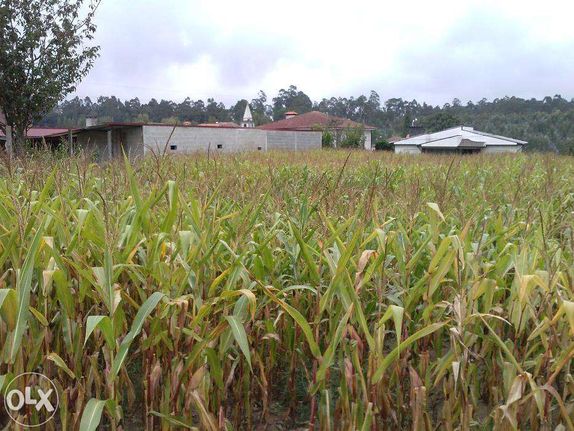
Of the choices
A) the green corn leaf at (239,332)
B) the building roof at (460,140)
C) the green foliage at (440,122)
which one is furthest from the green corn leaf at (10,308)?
the green foliage at (440,122)

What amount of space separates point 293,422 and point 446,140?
126 ft

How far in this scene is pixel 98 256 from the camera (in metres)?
1.92

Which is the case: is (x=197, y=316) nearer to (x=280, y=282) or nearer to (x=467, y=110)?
(x=280, y=282)

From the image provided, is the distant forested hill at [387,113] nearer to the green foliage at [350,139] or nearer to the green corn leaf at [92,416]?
the green foliage at [350,139]

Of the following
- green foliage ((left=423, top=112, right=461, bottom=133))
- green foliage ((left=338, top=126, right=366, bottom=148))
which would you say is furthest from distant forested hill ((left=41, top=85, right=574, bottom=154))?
green foliage ((left=338, top=126, right=366, bottom=148))

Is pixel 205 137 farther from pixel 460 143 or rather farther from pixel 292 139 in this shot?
pixel 460 143

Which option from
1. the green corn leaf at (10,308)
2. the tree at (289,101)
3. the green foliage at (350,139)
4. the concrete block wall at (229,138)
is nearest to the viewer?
the green corn leaf at (10,308)

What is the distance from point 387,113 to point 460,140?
136 ft

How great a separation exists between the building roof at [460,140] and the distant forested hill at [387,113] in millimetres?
2452

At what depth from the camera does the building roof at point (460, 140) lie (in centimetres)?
3541

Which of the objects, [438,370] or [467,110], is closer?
[438,370]

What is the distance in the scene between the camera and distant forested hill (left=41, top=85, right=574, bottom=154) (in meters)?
42.3

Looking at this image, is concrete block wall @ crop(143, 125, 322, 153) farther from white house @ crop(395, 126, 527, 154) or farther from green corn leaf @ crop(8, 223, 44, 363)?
green corn leaf @ crop(8, 223, 44, 363)

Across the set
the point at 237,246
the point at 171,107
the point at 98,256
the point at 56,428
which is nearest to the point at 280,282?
the point at 237,246
